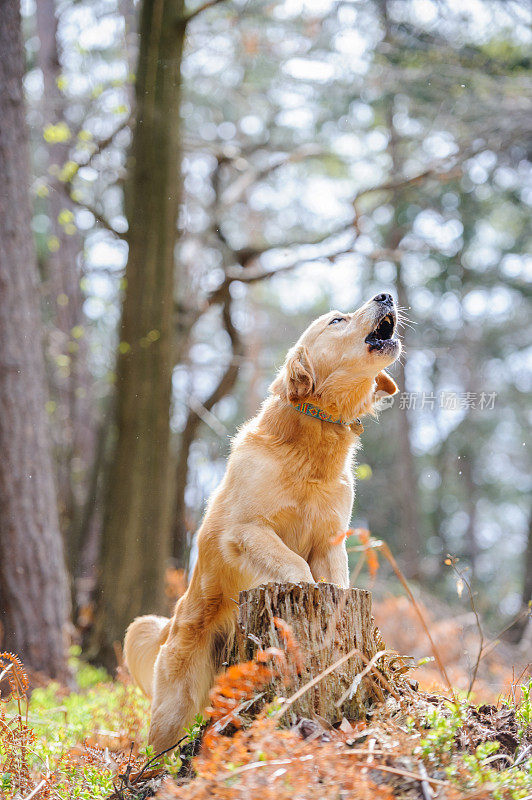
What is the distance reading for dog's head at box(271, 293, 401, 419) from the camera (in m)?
4.03

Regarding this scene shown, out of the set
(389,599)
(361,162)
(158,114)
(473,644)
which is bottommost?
(473,644)

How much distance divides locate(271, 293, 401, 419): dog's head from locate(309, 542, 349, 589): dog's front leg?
2.44 feet

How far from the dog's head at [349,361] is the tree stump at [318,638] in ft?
4.17

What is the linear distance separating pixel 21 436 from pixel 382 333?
10.9ft

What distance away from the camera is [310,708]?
281 centimetres

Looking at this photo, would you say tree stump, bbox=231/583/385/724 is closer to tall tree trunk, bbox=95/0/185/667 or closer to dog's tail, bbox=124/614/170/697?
dog's tail, bbox=124/614/170/697

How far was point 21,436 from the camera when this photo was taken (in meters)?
6.11

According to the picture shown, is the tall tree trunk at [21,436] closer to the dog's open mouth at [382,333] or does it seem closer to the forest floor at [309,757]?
the forest floor at [309,757]

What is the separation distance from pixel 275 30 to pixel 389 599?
7.87 m

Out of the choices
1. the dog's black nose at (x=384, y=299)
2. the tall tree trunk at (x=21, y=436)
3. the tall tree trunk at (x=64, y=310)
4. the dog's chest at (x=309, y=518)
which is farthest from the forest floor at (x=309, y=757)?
the tall tree trunk at (x=64, y=310)

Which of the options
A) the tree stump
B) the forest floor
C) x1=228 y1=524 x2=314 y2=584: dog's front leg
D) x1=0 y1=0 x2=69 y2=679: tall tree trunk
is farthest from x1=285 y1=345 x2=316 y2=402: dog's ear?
x1=0 y1=0 x2=69 y2=679: tall tree trunk

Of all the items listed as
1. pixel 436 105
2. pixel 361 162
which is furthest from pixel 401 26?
pixel 361 162

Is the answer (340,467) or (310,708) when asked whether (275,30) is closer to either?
(340,467)

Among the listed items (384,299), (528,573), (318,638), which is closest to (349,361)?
(384,299)
